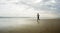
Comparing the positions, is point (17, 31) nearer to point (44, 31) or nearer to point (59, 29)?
point (44, 31)

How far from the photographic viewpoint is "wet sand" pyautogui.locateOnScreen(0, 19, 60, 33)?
94cm

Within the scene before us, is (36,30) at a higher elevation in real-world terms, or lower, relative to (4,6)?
lower

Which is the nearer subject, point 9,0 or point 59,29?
point 9,0

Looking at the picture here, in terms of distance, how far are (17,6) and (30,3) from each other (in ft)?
0.48

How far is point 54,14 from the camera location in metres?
0.99

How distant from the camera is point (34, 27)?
3.10 feet

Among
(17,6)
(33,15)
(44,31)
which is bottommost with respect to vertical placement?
(44,31)

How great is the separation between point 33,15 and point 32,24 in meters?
0.10

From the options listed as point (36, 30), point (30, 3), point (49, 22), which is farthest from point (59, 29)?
point (30, 3)

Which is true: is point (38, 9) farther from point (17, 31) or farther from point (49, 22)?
point (17, 31)

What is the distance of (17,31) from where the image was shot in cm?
93

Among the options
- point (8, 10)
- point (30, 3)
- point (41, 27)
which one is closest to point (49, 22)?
point (41, 27)

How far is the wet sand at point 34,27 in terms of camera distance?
0.94 meters

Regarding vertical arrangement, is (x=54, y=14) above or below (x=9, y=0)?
below
